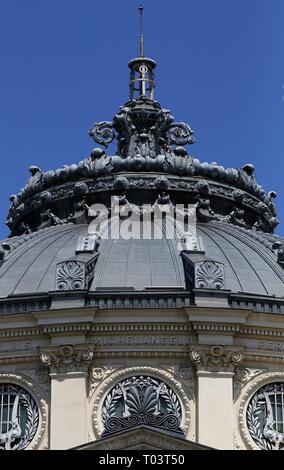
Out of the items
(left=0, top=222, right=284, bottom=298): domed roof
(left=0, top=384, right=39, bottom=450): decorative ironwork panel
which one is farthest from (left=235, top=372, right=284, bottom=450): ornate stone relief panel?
(left=0, top=384, right=39, bottom=450): decorative ironwork panel

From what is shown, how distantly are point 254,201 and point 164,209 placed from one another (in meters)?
5.62

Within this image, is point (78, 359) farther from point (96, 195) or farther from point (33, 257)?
point (96, 195)

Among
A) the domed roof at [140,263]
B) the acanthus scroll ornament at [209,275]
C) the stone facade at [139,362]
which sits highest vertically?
the domed roof at [140,263]

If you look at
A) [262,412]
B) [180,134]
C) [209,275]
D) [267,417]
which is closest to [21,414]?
[209,275]

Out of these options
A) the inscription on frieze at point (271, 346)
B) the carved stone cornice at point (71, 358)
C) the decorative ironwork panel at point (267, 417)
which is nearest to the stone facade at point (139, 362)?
the carved stone cornice at point (71, 358)

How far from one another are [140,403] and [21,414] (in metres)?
3.89

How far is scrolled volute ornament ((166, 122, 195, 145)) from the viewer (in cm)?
6475

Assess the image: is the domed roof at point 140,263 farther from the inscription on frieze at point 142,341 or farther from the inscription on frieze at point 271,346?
the inscription on frieze at point 271,346

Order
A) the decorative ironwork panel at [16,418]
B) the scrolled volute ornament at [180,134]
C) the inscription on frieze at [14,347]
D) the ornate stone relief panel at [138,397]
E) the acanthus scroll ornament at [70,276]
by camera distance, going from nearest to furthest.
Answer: the ornate stone relief panel at [138,397] → the decorative ironwork panel at [16,418] → the inscription on frieze at [14,347] → the acanthus scroll ornament at [70,276] → the scrolled volute ornament at [180,134]

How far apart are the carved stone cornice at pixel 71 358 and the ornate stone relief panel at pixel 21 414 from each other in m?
1.07

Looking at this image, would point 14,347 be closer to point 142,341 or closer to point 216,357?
point 142,341

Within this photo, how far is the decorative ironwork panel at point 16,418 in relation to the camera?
2052 inches

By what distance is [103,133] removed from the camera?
65.4 metres

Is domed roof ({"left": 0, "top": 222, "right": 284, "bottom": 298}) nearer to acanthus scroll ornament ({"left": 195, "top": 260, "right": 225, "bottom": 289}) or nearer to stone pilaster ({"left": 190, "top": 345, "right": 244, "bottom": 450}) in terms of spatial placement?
acanthus scroll ornament ({"left": 195, "top": 260, "right": 225, "bottom": 289})
